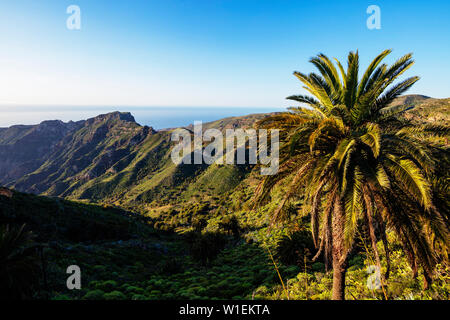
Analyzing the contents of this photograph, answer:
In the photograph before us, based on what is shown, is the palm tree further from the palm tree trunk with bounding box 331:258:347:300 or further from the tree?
the tree

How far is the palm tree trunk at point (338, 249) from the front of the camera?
5914 mm

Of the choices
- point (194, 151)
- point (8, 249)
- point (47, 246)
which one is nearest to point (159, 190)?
point (194, 151)

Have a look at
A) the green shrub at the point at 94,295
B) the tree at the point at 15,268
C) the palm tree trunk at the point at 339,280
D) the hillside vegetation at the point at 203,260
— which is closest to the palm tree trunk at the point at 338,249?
the palm tree trunk at the point at 339,280

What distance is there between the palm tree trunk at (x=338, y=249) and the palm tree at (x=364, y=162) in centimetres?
3

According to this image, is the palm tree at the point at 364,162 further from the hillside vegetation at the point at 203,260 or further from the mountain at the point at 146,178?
the mountain at the point at 146,178

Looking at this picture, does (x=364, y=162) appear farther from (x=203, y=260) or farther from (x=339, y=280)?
(x=203, y=260)

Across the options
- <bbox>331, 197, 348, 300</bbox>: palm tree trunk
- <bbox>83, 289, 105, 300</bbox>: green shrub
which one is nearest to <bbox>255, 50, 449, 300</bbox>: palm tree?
<bbox>331, 197, 348, 300</bbox>: palm tree trunk

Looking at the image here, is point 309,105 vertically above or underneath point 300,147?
above

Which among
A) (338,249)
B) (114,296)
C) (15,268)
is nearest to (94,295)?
(114,296)

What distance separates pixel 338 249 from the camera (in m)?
6.32

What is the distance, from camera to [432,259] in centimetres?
520

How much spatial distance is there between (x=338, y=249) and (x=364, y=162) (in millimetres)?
2822

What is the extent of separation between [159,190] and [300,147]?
111m
